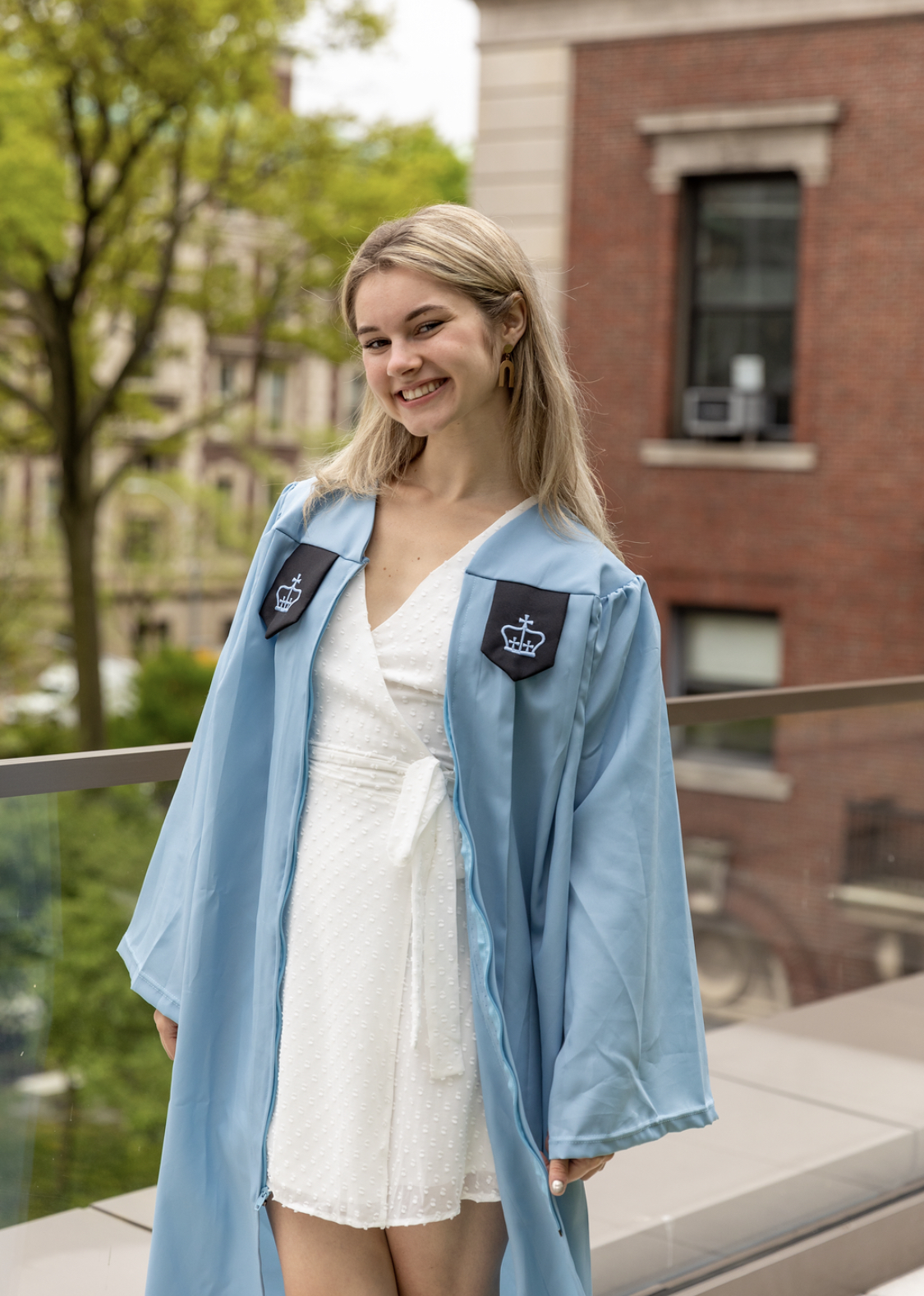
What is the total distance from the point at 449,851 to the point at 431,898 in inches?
2.5

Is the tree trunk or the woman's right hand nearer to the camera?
the woman's right hand

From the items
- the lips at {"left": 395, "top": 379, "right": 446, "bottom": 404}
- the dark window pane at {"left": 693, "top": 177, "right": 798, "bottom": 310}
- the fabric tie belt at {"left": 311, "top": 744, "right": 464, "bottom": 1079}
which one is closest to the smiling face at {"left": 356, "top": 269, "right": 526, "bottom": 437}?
the lips at {"left": 395, "top": 379, "right": 446, "bottom": 404}

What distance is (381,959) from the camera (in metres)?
1.92

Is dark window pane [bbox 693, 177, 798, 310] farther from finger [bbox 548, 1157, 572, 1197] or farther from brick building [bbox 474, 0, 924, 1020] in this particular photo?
finger [bbox 548, 1157, 572, 1197]

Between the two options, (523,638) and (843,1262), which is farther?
(843,1262)

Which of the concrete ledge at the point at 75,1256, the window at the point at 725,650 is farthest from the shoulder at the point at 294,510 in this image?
the window at the point at 725,650

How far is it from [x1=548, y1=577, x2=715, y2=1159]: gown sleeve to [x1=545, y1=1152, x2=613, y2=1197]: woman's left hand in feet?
0.09

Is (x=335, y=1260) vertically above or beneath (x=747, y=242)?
beneath

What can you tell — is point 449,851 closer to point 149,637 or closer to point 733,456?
point 733,456

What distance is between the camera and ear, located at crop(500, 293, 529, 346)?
77.9 inches

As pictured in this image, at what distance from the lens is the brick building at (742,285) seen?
14.1 m

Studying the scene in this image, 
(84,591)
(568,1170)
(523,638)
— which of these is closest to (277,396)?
(84,591)

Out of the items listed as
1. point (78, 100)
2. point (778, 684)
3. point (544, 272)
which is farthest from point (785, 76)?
point (544, 272)

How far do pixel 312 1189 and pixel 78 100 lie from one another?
591 inches
